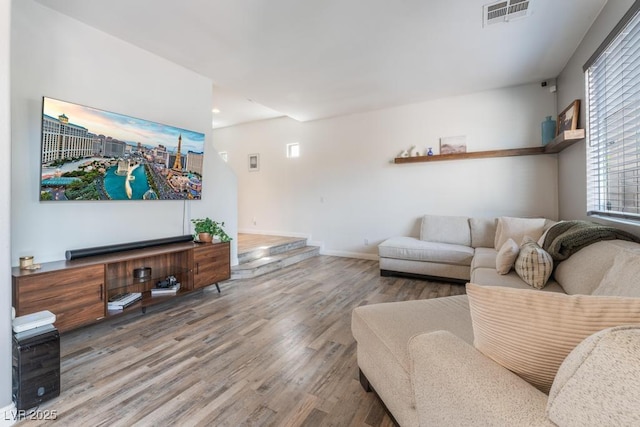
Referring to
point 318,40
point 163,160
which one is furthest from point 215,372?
point 318,40

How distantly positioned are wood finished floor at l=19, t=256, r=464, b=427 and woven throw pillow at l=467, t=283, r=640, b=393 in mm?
910

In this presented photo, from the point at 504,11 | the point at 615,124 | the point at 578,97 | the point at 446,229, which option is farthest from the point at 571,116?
the point at 446,229

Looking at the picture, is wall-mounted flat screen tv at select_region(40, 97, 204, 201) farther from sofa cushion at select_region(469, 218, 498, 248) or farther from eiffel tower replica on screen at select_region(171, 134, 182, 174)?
sofa cushion at select_region(469, 218, 498, 248)

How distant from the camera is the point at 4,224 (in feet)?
4.72

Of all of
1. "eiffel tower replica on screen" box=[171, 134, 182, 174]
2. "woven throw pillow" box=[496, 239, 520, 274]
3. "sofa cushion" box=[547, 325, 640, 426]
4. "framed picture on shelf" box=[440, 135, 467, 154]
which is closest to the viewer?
"sofa cushion" box=[547, 325, 640, 426]

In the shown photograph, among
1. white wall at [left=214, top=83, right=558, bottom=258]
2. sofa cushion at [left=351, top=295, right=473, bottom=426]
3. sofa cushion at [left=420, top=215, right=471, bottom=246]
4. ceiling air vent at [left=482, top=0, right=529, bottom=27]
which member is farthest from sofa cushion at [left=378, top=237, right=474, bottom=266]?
ceiling air vent at [left=482, top=0, right=529, bottom=27]

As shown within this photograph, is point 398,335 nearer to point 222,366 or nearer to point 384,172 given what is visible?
point 222,366

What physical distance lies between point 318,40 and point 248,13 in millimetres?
727

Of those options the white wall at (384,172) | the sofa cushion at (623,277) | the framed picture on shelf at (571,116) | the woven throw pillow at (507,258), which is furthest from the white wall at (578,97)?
the sofa cushion at (623,277)

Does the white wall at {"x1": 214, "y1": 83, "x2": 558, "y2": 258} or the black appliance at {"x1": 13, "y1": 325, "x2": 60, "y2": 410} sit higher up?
the white wall at {"x1": 214, "y1": 83, "x2": 558, "y2": 258}

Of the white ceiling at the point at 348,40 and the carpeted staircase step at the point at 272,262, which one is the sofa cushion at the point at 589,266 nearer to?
the white ceiling at the point at 348,40

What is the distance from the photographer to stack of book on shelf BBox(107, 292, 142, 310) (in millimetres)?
2488

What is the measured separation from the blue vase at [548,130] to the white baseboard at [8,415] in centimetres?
548

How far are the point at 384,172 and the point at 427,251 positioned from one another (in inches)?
69.5
